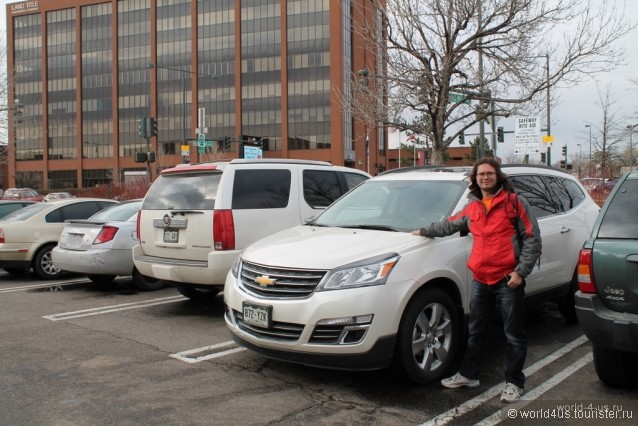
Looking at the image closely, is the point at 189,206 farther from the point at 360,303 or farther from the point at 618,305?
the point at 618,305

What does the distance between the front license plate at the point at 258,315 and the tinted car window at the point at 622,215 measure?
252 cm

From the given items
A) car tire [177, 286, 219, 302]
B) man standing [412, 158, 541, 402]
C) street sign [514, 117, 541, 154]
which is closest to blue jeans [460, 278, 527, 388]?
man standing [412, 158, 541, 402]

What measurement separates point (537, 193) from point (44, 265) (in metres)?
8.94

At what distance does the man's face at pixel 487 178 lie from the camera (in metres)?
4.15

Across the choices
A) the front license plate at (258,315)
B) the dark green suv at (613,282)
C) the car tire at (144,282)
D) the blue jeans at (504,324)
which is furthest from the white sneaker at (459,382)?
the car tire at (144,282)

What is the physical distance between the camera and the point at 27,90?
84.8 meters

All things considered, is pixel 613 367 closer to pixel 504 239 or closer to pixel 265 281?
pixel 504 239

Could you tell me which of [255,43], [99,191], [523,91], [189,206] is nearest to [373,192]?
[189,206]

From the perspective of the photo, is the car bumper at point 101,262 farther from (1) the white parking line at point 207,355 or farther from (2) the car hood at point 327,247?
(2) the car hood at point 327,247

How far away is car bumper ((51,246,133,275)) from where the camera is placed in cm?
865

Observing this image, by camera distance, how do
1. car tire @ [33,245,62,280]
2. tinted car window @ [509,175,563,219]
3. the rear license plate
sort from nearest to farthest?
tinted car window @ [509,175,563,219]
the rear license plate
car tire @ [33,245,62,280]

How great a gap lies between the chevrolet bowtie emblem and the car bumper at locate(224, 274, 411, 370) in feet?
0.56

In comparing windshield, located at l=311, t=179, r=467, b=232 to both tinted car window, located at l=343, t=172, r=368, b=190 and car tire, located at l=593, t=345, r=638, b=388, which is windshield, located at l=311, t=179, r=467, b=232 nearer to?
car tire, located at l=593, t=345, r=638, b=388

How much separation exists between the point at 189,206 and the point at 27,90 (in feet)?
299
